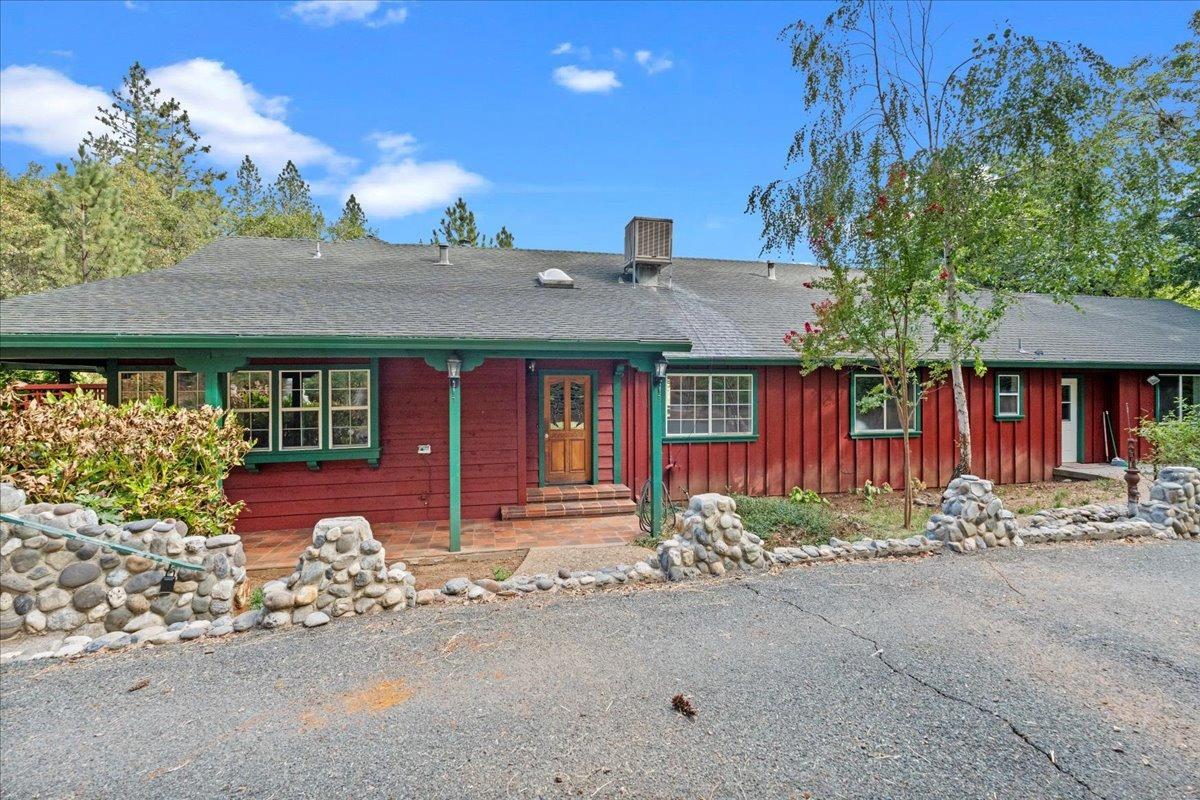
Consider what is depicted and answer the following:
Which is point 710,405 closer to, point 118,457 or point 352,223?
point 118,457

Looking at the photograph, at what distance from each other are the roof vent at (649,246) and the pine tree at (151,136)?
27725 mm

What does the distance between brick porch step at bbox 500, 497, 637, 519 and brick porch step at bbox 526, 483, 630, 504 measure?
2.4 inches

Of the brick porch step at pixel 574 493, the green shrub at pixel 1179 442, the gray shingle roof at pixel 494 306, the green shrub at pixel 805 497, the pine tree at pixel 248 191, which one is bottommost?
the green shrub at pixel 805 497

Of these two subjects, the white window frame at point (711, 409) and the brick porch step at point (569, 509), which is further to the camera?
the white window frame at point (711, 409)

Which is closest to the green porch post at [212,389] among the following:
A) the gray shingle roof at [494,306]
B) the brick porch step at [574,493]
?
the gray shingle roof at [494,306]

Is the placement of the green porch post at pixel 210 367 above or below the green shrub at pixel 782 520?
above

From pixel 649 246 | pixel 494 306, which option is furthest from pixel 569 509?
pixel 649 246

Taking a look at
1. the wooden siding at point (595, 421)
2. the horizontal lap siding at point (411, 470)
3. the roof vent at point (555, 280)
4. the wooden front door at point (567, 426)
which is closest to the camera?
the horizontal lap siding at point (411, 470)

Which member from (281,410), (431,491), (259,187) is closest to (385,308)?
(281,410)

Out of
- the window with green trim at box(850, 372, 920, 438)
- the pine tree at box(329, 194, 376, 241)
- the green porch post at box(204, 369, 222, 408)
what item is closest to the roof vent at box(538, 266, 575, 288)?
the window with green trim at box(850, 372, 920, 438)

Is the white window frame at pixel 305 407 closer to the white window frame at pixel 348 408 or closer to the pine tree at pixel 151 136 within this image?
the white window frame at pixel 348 408

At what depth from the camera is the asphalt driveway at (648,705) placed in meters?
2.33

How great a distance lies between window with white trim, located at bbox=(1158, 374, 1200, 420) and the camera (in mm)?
11672

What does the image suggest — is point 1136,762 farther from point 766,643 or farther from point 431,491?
point 431,491
